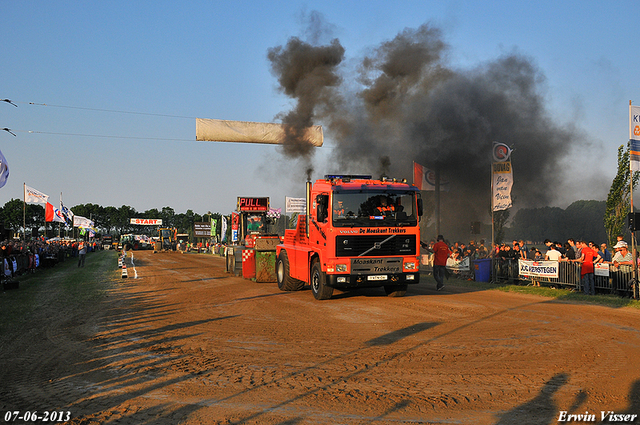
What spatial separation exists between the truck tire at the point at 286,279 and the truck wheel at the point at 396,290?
3.11 metres

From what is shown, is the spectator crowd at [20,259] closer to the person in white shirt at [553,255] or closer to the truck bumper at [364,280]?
the truck bumper at [364,280]

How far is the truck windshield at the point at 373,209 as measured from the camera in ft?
41.2

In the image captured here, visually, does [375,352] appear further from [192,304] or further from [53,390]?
[192,304]

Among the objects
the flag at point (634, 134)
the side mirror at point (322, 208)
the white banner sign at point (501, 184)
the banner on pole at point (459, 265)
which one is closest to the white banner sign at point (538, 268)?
the white banner sign at point (501, 184)

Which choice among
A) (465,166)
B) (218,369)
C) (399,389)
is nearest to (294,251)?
(218,369)

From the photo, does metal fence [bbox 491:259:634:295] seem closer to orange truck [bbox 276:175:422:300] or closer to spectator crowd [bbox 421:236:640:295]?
spectator crowd [bbox 421:236:640:295]

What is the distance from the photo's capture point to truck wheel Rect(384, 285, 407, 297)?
14.1 metres

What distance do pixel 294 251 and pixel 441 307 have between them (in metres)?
5.05

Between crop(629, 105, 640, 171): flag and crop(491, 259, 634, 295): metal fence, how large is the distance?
9.86 ft

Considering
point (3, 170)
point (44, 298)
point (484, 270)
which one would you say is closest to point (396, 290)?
point (484, 270)

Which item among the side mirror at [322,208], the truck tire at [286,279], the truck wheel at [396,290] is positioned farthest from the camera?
the truck tire at [286,279]

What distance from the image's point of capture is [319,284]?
13.3m

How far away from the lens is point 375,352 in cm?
754

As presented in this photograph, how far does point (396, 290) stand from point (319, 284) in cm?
248
